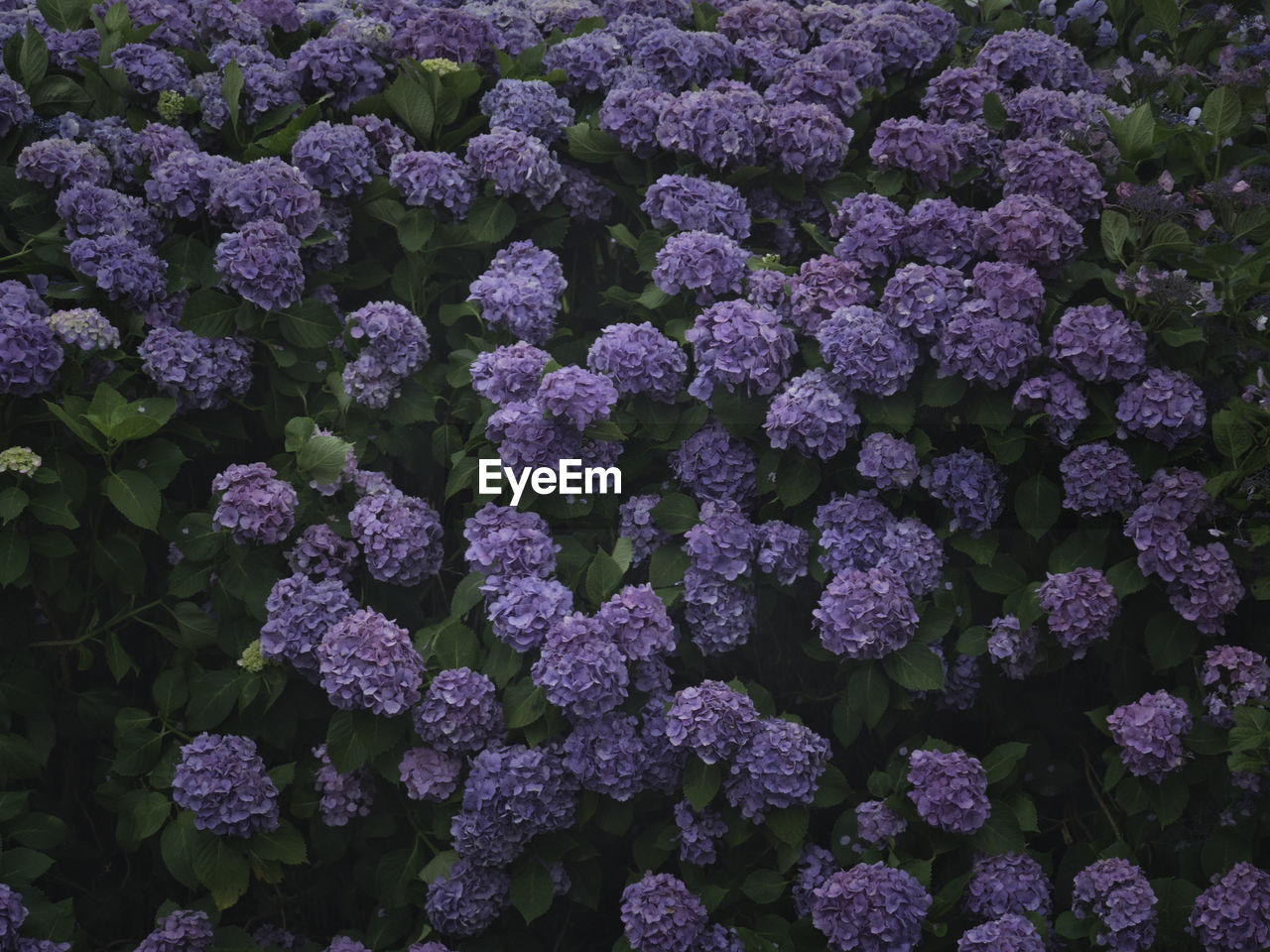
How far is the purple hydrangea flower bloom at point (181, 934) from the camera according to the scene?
9.00 ft

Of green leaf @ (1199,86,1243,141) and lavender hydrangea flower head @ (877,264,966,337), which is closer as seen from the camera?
lavender hydrangea flower head @ (877,264,966,337)

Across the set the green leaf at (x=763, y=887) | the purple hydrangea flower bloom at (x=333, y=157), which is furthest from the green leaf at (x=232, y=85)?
the green leaf at (x=763, y=887)

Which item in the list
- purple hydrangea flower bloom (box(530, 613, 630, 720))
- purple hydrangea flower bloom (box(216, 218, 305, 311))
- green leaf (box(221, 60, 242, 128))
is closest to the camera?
purple hydrangea flower bloom (box(530, 613, 630, 720))

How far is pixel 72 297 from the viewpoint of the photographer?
2.88 m

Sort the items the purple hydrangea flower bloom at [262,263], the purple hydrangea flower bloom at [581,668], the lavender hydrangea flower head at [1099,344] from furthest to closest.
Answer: the purple hydrangea flower bloom at [262,263] → the lavender hydrangea flower head at [1099,344] → the purple hydrangea flower bloom at [581,668]

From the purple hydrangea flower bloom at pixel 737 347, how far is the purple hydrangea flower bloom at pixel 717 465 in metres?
0.12

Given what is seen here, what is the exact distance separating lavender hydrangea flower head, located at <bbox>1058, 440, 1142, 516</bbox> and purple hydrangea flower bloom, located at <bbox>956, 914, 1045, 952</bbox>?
928 mm

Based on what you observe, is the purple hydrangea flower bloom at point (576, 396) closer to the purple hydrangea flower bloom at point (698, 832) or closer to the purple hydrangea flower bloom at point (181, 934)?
the purple hydrangea flower bloom at point (698, 832)

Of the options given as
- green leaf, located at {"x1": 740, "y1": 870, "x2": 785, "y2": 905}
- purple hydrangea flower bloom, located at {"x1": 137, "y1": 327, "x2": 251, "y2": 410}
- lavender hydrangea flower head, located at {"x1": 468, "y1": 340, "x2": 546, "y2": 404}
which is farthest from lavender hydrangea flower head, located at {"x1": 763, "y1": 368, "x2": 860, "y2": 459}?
purple hydrangea flower bloom, located at {"x1": 137, "y1": 327, "x2": 251, "y2": 410}

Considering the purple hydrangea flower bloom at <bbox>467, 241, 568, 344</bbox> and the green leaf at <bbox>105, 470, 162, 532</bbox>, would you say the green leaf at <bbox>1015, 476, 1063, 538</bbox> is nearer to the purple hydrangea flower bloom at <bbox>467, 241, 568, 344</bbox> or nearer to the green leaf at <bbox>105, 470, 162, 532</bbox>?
the purple hydrangea flower bloom at <bbox>467, 241, 568, 344</bbox>

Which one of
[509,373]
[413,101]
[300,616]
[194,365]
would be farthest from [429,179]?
[300,616]

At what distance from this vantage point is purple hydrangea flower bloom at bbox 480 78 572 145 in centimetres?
317

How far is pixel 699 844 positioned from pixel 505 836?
443 mm

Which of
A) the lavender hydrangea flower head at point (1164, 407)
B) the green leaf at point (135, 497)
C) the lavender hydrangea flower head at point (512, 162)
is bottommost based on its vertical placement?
the green leaf at point (135, 497)
